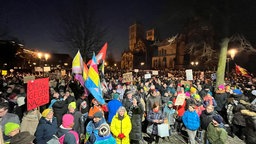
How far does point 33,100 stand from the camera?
18.0 ft

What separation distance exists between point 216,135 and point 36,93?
199 inches

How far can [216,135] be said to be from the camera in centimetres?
488

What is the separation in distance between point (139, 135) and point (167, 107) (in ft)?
5.81

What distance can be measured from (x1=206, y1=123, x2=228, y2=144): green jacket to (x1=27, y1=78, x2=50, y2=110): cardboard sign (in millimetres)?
4773

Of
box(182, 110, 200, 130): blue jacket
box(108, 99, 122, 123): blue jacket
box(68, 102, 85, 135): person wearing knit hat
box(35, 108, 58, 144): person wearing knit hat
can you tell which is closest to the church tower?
box(108, 99, 122, 123): blue jacket

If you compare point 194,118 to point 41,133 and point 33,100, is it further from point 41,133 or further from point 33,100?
point 33,100

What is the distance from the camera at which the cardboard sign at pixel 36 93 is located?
5430mm

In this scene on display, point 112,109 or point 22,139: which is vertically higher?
point 22,139

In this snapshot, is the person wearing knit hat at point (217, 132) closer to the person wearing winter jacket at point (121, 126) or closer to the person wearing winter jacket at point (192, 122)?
the person wearing winter jacket at point (192, 122)

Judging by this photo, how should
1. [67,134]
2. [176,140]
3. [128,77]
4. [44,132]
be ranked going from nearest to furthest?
[67,134], [44,132], [176,140], [128,77]

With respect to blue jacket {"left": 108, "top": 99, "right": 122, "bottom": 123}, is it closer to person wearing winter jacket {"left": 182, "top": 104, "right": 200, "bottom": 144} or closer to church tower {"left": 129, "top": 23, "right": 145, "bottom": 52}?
person wearing winter jacket {"left": 182, "top": 104, "right": 200, "bottom": 144}

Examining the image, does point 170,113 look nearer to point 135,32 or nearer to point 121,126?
point 121,126

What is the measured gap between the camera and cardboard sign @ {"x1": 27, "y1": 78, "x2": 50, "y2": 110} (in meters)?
5.43

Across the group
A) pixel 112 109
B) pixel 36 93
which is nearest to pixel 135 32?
pixel 112 109
